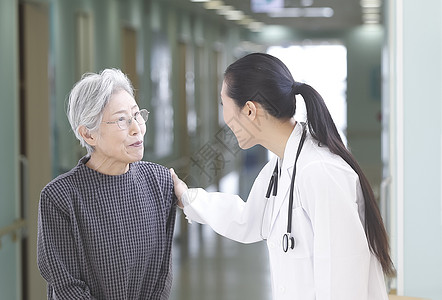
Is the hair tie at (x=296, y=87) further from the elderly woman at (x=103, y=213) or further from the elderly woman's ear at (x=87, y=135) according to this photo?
the elderly woman's ear at (x=87, y=135)

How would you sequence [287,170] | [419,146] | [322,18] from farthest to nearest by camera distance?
[322,18], [419,146], [287,170]

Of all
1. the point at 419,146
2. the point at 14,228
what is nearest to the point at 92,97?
the point at 419,146

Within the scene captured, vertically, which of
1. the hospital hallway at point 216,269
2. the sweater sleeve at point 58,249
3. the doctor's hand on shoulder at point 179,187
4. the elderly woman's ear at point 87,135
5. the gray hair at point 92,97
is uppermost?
the gray hair at point 92,97

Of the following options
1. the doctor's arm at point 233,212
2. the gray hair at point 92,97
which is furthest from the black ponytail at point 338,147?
the gray hair at point 92,97

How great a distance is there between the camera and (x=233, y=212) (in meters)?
1.87

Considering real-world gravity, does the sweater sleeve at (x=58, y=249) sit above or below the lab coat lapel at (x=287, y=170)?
below

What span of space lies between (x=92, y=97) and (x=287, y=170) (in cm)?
48

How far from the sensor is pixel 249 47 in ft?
13.8

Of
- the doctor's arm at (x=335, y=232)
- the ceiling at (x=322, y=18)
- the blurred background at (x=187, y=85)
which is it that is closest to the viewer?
the doctor's arm at (x=335, y=232)

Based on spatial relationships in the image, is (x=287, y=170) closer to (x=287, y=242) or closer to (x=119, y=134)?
(x=287, y=242)

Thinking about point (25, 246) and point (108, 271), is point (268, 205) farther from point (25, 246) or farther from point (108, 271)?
point (25, 246)

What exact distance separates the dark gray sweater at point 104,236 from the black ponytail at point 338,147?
0.42 meters

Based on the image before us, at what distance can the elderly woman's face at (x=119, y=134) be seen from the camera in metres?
1.57

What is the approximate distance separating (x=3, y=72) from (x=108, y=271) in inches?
82.4
